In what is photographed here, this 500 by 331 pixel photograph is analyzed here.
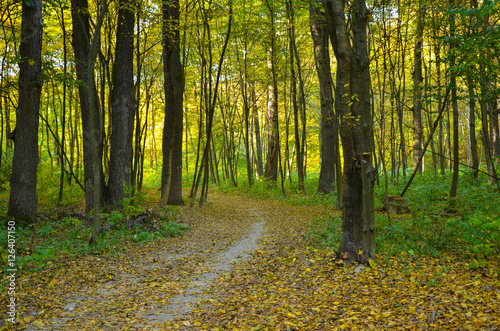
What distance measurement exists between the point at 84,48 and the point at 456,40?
33.3 ft

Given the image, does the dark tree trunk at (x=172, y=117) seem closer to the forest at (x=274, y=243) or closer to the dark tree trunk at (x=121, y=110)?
the forest at (x=274, y=243)

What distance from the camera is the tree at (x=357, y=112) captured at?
5.13 m

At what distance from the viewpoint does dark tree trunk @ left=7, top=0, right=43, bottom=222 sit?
8.25 meters

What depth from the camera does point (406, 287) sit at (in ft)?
14.2

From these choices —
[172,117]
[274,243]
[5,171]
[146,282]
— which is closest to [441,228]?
[274,243]

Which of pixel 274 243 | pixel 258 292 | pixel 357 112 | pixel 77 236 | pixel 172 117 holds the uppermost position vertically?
pixel 172 117

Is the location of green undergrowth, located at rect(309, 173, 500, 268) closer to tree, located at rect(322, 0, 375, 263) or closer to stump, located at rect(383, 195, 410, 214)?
stump, located at rect(383, 195, 410, 214)

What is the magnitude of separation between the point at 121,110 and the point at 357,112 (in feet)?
26.1

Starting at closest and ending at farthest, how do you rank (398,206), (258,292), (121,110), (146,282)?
(258,292), (146,282), (398,206), (121,110)

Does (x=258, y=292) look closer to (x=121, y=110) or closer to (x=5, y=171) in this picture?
(x=121, y=110)

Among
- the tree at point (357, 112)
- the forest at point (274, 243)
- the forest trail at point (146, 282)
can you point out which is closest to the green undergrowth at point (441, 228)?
the forest at point (274, 243)

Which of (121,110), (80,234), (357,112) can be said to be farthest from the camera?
(121,110)

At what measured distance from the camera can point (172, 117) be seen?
12.4 metres

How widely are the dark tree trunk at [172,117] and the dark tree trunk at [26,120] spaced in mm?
4323
